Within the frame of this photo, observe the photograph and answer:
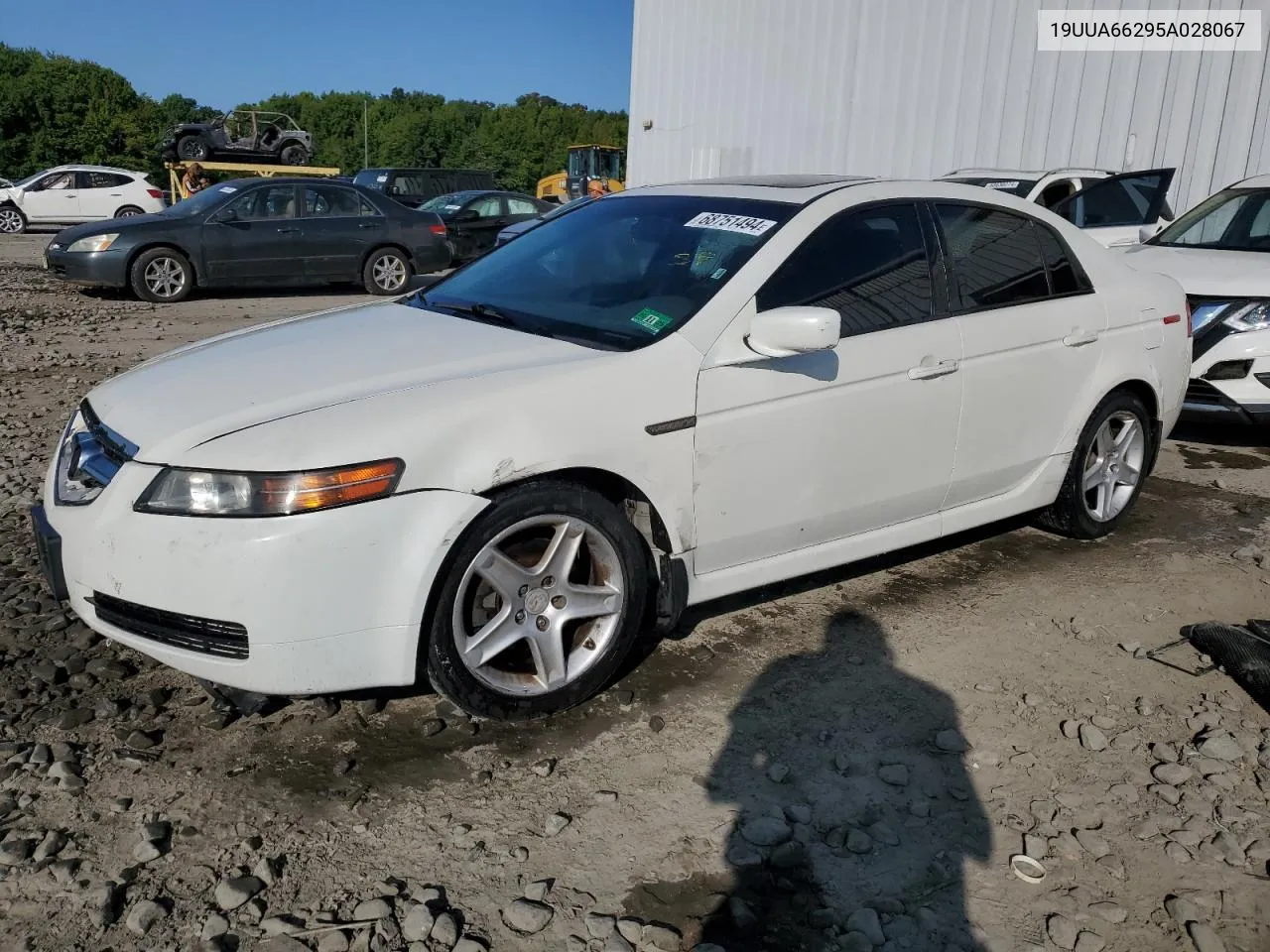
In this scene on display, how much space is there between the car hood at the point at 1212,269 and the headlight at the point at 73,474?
5491mm

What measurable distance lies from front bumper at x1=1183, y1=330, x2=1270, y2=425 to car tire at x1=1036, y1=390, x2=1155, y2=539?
1.70 metres

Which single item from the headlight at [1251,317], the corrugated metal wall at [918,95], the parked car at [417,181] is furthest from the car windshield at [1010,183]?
the parked car at [417,181]

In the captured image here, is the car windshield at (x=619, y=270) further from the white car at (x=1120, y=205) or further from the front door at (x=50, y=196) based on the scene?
the front door at (x=50, y=196)

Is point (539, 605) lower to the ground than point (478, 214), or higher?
lower

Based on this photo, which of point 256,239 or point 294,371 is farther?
point 256,239

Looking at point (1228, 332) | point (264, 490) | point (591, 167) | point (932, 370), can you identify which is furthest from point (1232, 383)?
point (591, 167)

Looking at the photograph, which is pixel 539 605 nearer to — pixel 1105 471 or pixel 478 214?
pixel 1105 471

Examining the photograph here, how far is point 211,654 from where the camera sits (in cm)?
287

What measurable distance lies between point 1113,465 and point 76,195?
24712mm

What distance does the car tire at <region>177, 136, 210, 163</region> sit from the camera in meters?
26.0

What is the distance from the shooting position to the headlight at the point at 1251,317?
6457 millimetres

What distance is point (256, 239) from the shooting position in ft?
42.4

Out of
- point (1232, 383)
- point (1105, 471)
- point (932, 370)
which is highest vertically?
point (932, 370)

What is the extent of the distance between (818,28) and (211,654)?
632 inches
